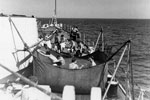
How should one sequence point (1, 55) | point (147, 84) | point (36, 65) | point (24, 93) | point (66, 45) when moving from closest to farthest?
1. point (24, 93)
2. point (1, 55)
3. point (36, 65)
4. point (66, 45)
5. point (147, 84)

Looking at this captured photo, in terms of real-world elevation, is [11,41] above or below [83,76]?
above

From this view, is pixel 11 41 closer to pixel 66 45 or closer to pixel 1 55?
pixel 1 55

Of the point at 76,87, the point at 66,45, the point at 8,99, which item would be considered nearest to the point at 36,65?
the point at 76,87

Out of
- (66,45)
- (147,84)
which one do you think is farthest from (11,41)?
(147,84)

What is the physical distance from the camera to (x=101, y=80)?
9.27 meters

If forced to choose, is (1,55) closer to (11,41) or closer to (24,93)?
(11,41)

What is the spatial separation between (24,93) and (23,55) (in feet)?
18.7

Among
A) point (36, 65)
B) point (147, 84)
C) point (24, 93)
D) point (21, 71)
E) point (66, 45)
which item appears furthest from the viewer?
point (147, 84)

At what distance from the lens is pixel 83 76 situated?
29.5ft

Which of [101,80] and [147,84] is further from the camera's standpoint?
[147,84]

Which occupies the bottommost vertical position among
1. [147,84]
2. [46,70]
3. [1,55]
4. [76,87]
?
[147,84]

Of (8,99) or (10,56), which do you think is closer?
(8,99)

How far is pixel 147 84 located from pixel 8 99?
1976cm

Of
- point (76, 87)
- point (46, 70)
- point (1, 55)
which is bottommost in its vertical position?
point (76, 87)
